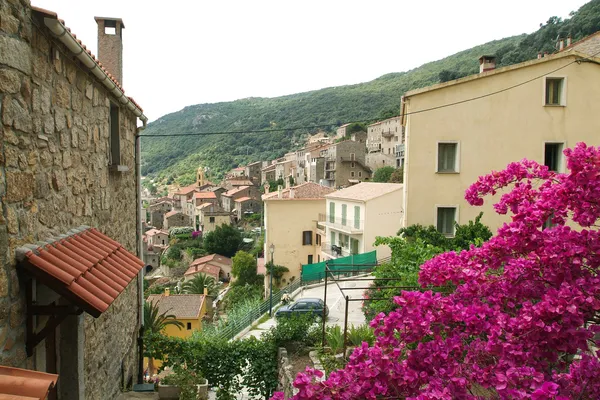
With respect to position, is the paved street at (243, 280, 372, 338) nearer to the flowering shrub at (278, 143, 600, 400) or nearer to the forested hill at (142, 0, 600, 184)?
the flowering shrub at (278, 143, 600, 400)

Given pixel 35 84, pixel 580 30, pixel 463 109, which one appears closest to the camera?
pixel 35 84

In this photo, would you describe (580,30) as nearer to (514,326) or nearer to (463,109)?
(463,109)

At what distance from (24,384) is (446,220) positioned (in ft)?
48.2

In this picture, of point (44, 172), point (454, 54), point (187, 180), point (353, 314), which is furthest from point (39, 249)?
point (454, 54)

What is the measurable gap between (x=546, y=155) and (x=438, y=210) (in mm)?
4260

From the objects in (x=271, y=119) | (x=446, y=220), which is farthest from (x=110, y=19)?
(x=271, y=119)

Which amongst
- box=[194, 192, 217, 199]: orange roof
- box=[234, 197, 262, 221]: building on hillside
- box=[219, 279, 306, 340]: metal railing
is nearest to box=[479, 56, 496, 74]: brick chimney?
box=[219, 279, 306, 340]: metal railing

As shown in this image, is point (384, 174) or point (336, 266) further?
point (384, 174)

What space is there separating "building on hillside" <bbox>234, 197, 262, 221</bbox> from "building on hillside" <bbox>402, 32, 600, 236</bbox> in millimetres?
63089

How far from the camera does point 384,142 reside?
82.9 meters

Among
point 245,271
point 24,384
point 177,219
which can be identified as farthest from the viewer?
point 177,219

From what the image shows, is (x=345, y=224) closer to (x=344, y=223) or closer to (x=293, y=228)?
(x=344, y=223)

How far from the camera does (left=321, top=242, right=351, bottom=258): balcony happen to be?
29.6m

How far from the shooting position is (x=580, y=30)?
213 ft
